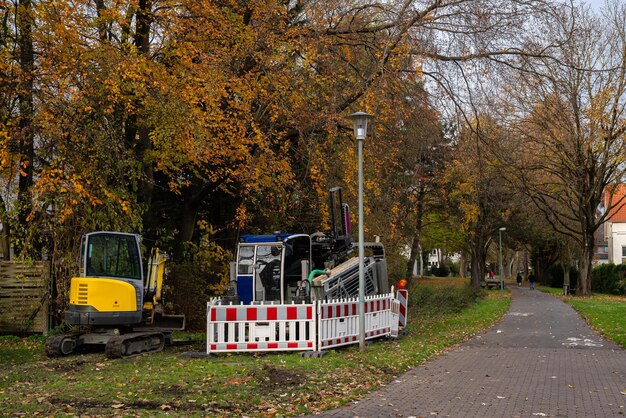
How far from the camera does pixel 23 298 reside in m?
18.8

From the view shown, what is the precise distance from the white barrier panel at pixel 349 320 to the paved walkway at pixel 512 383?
1878mm

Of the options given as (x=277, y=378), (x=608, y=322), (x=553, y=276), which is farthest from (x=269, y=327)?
(x=553, y=276)

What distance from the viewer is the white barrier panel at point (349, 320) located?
46.9ft

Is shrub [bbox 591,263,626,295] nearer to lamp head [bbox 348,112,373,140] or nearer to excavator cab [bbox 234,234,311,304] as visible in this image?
excavator cab [bbox 234,234,311,304]

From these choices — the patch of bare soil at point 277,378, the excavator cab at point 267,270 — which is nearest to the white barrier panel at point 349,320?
the excavator cab at point 267,270

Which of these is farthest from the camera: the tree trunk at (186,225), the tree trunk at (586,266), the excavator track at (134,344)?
the tree trunk at (586,266)

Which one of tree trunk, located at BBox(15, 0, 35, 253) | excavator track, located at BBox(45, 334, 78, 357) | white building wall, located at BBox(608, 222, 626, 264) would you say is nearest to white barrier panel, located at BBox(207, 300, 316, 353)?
excavator track, located at BBox(45, 334, 78, 357)

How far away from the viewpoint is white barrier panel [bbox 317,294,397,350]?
14289 millimetres

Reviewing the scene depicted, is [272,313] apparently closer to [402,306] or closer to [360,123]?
[360,123]

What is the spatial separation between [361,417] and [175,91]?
36.0ft

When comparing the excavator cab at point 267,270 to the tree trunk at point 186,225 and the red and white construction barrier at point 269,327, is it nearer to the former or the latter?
the red and white construction barrier at point 269,327

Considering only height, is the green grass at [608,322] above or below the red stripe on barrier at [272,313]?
below

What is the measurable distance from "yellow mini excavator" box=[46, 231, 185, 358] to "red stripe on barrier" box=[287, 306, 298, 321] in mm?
3322

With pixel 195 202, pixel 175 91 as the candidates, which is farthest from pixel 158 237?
pixel 175 91
